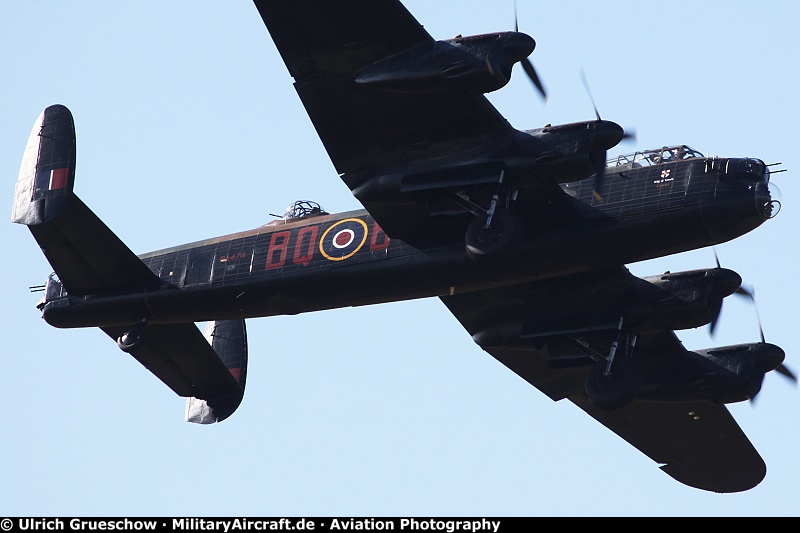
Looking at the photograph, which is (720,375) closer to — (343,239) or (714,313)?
(714,313)

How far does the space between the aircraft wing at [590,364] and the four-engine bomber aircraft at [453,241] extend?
0.05 meters

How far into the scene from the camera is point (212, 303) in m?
28.5

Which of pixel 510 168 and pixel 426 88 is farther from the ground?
pixel 426 88

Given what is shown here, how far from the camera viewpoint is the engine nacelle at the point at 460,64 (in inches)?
932

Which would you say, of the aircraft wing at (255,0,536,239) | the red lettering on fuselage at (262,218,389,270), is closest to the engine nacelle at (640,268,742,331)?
the aircraft wing at (255,0,536,239)

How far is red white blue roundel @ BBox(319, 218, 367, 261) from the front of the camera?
90.9 ft

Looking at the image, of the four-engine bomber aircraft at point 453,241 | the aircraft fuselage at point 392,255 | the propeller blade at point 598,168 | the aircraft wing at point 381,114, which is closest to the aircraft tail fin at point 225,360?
the four-engine bomber aircraft at point 453,241

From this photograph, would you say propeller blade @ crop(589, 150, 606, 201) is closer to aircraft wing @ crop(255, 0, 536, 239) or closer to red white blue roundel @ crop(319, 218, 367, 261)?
aircraft wing @ crop(255, 0, 536, 239)

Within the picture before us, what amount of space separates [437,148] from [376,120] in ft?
4.35

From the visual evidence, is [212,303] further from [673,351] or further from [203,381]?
[673,351]

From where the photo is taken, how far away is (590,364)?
29906mm

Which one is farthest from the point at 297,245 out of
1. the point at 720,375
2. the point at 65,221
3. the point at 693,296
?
the point at 720,375

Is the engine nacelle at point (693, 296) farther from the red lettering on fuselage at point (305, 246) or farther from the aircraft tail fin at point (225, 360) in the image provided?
the aircraft tail fin at point (225, 360)

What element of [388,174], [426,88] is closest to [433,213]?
[388,174]
